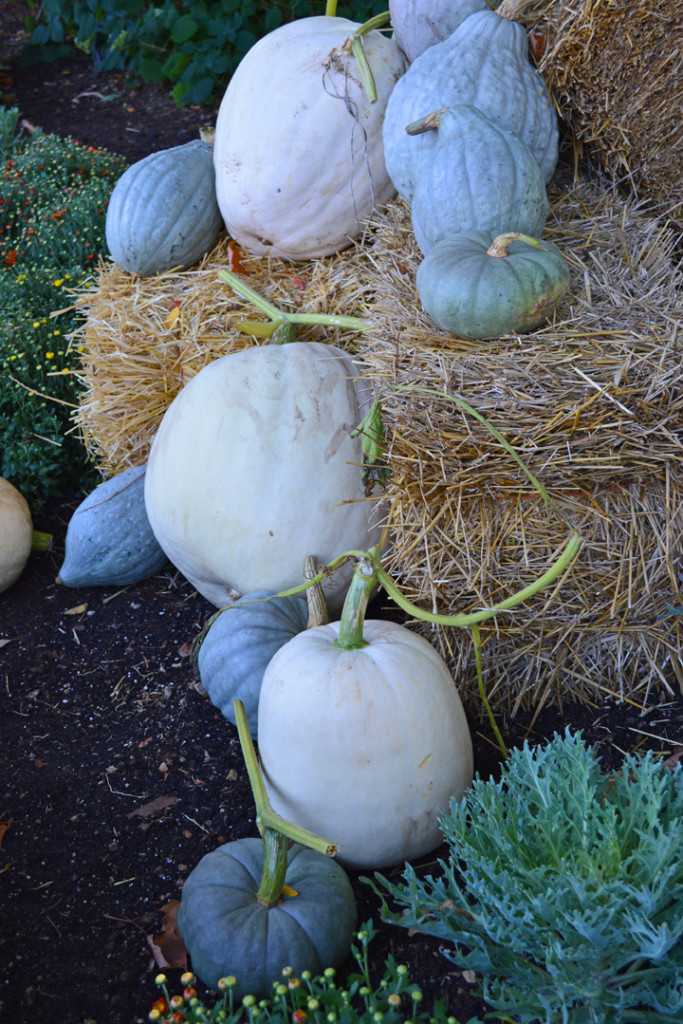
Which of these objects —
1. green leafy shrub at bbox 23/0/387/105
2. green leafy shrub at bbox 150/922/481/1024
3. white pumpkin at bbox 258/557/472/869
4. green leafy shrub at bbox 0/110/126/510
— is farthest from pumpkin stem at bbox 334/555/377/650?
green leafy shrub at bbox 23/0/387/105

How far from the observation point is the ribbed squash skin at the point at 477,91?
7.91ft

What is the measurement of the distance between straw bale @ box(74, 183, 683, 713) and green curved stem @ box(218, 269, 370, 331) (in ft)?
0.21

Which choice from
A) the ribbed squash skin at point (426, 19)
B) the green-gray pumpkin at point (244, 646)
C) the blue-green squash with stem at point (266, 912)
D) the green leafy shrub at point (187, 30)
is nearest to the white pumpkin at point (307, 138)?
the ribbed squash skin at point (426, 19)

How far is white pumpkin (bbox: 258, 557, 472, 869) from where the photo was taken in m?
1.91

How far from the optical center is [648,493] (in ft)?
6.94

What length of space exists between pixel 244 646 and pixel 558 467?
877mm

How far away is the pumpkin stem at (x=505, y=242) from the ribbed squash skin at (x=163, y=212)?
4.63 feet

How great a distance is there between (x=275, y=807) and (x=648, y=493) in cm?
111

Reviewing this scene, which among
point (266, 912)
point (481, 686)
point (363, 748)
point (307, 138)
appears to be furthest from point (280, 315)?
point (266, 912)

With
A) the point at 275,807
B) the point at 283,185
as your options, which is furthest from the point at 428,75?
the point at 275,807

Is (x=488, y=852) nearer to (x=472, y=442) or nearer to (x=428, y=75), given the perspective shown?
(x=472, y=442)

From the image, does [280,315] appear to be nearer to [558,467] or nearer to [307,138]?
[307,138]

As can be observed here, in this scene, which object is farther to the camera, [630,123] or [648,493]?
[630,123]

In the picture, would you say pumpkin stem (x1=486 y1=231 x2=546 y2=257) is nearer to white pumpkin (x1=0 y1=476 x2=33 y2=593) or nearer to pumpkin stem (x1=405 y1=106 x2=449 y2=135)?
pumpkin stem (x1=405 y1=106 x2=449 y2=135)
